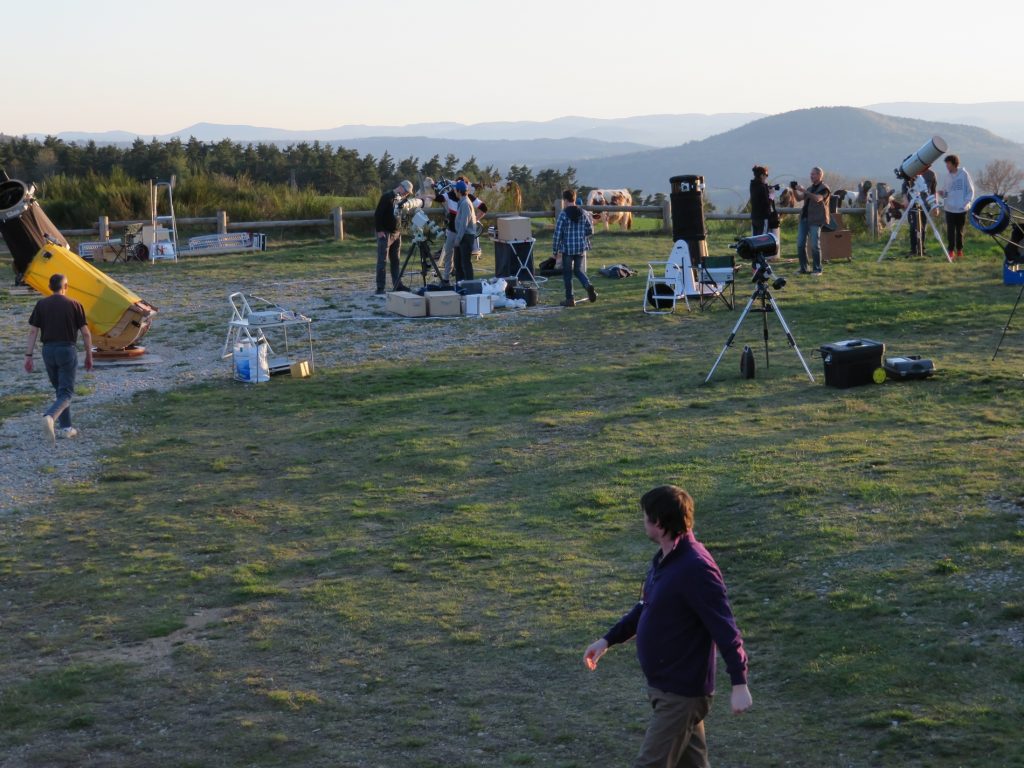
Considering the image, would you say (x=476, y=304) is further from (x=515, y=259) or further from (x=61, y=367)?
(x=61, y=367)

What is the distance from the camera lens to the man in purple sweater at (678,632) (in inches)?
174

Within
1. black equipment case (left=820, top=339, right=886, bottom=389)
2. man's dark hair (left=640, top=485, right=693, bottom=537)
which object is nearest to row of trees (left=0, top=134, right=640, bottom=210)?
black equipment case (left=820, top=339, right=886, bottom=389)

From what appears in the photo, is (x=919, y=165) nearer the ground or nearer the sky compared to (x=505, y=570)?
nearer the sky

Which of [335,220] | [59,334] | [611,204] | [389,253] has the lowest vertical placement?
[59,334]

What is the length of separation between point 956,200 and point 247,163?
27574 mm

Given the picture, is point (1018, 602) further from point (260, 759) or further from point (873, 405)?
point (873, 405)

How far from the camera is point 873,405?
441 inches

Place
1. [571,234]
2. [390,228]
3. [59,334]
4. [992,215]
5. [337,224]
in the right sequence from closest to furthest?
1. [59,334]
2. [992,215]
3. [571,234]
4. [390,228]
5. [337,224]

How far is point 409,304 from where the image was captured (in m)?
17.4

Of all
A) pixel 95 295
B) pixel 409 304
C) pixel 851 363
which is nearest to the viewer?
pixel 851 363

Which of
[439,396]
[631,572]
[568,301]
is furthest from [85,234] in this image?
[631,572]

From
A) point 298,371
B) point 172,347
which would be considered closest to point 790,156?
point 172,347

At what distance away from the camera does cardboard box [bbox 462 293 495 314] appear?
57.4ft

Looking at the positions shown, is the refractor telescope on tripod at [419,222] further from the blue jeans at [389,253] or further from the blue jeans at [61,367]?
the blue jeans at [61,367]
